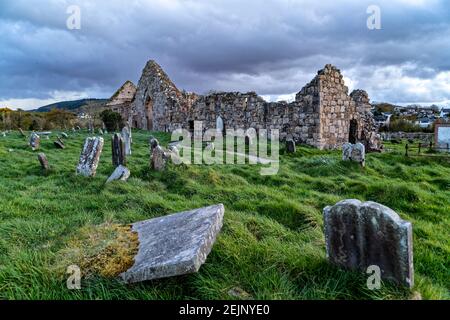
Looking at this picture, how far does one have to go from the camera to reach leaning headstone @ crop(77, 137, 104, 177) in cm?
847

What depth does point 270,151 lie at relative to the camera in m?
13.5

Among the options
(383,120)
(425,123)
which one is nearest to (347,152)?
(383,120)

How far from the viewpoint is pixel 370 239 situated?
3172mm

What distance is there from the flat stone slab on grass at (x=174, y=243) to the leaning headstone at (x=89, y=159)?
169 inches

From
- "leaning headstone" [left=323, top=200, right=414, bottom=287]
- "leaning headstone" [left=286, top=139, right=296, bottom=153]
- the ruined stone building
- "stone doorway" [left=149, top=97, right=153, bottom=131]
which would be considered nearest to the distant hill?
"stone doorway" [left=149, top=97, right=153, bottom=131]

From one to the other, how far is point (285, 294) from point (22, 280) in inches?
97.9

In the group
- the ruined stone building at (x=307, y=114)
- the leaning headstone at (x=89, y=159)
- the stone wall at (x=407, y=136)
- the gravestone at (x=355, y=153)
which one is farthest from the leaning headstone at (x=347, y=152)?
the stone wall at (x=407, y=136)

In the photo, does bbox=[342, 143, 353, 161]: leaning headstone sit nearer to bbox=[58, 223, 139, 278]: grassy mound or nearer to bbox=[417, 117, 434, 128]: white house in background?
bbox=[58, 223, 139, 278]: grassy mound

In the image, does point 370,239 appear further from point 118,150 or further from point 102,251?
point 118,150

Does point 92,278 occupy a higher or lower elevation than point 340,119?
lower

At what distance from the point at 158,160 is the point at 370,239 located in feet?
21.4
